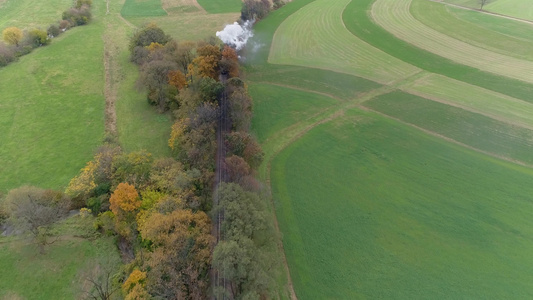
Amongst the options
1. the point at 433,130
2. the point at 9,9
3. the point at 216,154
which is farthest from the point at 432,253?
the point at 9,9

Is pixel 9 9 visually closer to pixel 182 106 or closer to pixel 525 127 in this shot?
pixel 182 106

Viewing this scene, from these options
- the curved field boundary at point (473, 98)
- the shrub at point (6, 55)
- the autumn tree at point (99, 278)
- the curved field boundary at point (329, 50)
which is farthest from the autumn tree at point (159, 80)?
Result: the curved field boundary at point (473, 98)

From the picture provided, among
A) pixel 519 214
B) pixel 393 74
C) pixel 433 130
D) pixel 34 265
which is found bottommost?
pixel 34 265

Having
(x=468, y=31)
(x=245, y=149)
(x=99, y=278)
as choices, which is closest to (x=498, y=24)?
(x=468, y=31)

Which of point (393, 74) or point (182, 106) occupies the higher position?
point (393, 74)

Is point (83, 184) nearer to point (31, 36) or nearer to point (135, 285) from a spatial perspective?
point (135, 285)
